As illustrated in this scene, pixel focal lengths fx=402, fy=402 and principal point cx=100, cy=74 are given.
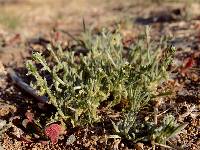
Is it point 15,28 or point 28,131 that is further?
point 15,28

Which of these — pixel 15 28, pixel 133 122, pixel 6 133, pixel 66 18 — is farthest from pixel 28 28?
pixel 133 122

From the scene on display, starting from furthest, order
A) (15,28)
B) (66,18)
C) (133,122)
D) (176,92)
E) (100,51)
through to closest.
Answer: (66,18), (15,28), (100,51), (176,92), (133,122)

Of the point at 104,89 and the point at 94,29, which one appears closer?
the point at 104,89

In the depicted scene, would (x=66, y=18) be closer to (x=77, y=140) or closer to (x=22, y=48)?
(x=22, y=48)

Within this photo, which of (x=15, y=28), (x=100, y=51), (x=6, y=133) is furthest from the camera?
(x=15, y=28)

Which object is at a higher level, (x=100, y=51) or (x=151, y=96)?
(x=100, y=51)

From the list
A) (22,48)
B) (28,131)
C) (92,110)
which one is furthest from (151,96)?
(22,48)
